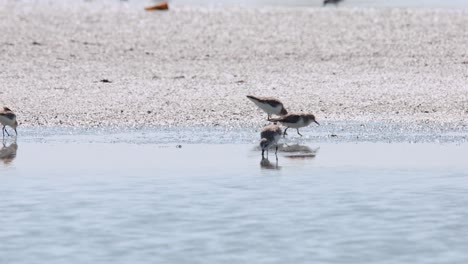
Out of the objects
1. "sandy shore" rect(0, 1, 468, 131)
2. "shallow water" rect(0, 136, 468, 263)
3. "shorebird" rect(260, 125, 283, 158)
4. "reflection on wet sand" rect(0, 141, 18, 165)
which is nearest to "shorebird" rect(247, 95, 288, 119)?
"sandy shore" rect(0, 1, 468, 131)

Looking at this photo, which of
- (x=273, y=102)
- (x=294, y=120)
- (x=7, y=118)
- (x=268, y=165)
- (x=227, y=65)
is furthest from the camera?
(x=227, y=65)

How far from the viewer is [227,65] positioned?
2009 centimetres

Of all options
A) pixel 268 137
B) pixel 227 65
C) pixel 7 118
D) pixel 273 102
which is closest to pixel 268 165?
pixel 268 137

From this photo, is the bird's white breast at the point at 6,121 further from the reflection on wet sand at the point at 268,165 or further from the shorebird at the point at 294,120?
the reflection on wet sand at the point at 268,165

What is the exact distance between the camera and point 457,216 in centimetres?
968

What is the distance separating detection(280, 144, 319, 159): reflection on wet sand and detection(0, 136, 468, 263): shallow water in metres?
0.02

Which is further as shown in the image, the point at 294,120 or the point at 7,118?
the point at 7,118

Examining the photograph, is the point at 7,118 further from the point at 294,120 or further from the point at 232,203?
the point at 232,203

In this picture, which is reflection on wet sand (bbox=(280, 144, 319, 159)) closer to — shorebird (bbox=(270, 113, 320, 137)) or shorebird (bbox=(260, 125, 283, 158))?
shorebird (bbox=(260, 125, 283, 158))

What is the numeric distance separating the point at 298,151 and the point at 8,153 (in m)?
3.19

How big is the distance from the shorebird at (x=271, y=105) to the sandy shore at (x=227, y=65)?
321 mm

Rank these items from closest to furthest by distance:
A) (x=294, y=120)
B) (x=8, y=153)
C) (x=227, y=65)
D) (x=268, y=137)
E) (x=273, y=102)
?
(x=268, y=137), (x=8, y=153), (x=294, y=120), (x=273, y=102), (x=227, y=65)

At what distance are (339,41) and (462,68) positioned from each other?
138 inches

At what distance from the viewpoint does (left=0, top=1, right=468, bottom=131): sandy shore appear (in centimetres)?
1623
